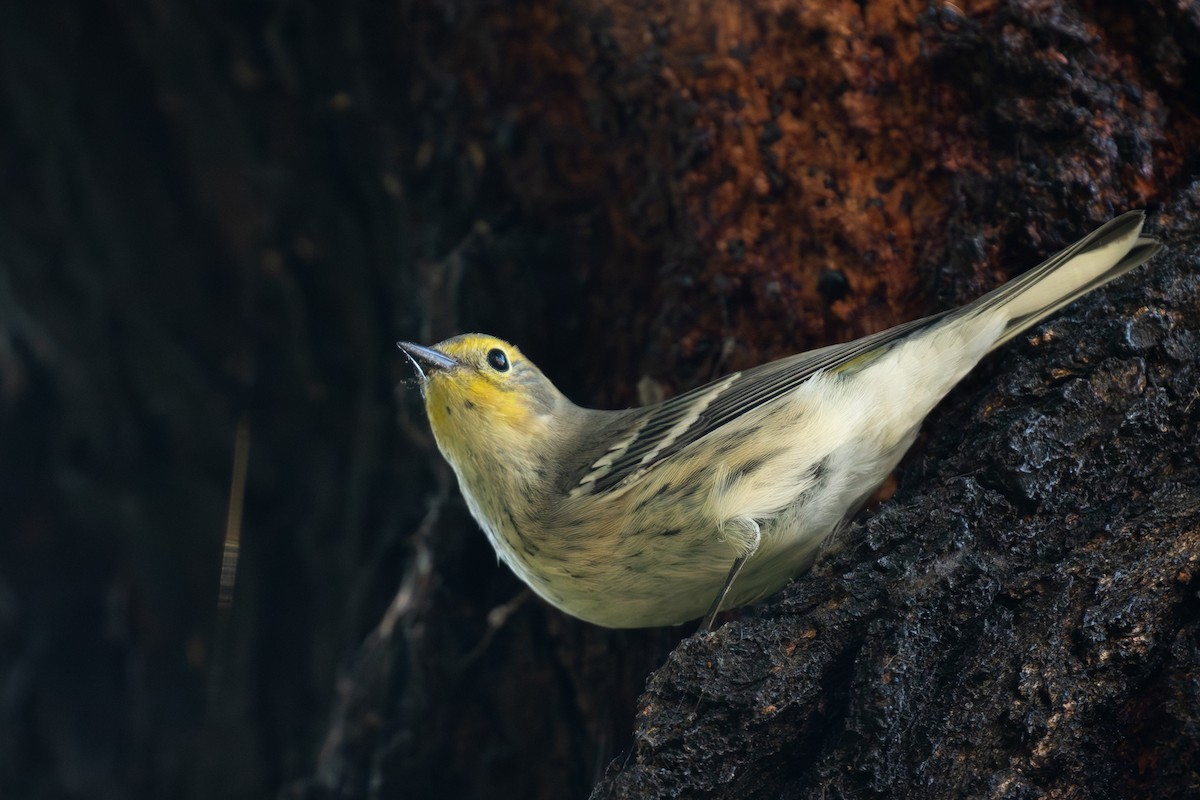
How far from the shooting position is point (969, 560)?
2088 mm

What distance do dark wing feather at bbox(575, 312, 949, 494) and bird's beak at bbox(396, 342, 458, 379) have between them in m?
0.53

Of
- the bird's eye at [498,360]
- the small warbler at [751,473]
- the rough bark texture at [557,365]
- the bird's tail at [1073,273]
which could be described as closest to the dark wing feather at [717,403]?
the small warbler at [751,473]

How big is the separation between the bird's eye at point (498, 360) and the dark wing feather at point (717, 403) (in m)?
0.45

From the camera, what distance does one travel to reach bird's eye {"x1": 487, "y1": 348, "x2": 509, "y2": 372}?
3033 millimetres

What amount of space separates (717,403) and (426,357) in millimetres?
845

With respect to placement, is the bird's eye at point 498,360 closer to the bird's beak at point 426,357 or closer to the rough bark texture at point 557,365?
the bird's beak at point 426,357

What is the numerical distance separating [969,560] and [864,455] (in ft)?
1.63

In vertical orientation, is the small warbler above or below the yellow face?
below

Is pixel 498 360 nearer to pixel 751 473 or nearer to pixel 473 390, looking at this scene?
pixel 473 390

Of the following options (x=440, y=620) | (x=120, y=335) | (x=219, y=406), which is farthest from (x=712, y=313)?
(x=120, y=335)

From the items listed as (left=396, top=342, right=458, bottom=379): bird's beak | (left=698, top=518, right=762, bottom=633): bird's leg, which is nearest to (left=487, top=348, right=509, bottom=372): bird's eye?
(left=396, top=342, right=458, bottom=379): bird's beak

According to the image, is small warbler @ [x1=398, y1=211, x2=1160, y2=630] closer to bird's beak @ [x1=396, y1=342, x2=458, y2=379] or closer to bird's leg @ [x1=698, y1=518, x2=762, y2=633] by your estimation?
bird's leg @ [x1=698, y1=518, x2=762, y2=633]

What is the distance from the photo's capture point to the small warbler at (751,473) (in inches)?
95.1

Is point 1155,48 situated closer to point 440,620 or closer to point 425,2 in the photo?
point 425,2
